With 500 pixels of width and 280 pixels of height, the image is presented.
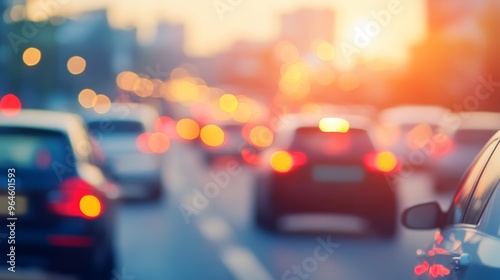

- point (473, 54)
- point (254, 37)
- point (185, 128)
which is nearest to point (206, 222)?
point (185, 128)

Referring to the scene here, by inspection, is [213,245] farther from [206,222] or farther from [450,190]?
[450,190]

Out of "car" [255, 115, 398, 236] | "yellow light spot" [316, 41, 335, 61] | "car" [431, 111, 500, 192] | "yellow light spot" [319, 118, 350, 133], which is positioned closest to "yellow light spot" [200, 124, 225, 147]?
"car" [431, 111, 500, 192]

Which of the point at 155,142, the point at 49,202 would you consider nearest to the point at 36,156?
the point at 49,202

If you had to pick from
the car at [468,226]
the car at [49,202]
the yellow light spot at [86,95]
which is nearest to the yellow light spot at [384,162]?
the car at [49,202]

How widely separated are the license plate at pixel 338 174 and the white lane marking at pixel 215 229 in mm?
1326

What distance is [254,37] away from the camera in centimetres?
18100

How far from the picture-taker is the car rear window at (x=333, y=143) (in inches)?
687

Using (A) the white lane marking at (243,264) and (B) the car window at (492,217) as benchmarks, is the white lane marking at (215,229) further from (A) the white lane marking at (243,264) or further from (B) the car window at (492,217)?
(B) the car window at (492,217)

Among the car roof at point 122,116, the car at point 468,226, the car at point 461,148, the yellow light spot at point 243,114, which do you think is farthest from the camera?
the yellow light spot at point 243,114

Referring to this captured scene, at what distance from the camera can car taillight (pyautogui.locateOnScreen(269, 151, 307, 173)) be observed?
57.5ft

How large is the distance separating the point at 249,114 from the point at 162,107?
45.7m

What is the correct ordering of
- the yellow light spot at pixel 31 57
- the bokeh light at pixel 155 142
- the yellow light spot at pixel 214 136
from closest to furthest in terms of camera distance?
the bokeh light at pixel 155 142, the yellow light spot at pixel 214 136, the yellow light spot at pixel 31 57

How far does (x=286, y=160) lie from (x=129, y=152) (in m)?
6.79

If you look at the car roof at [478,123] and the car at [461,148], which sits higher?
the car roof at [478,123]
